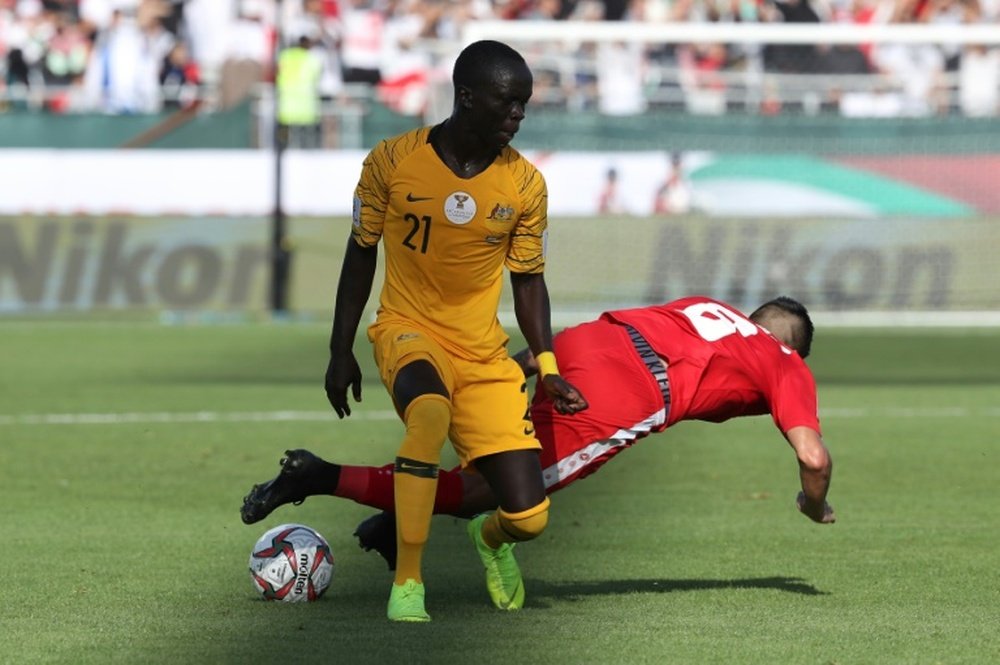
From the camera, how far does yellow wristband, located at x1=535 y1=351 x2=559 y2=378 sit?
6.73 metres

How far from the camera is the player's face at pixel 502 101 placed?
20.9 feet

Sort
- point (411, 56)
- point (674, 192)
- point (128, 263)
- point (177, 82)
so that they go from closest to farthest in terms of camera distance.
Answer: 1. point (128, 263)
2. point (674, 192)
3. point (177, 82)
4. point (411, 56)

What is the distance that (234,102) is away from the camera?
2375cm

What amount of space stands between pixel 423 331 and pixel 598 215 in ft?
52.1

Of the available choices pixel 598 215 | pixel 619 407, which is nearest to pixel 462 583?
pixel 619 407

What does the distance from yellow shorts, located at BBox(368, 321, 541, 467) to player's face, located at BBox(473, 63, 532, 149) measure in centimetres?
78

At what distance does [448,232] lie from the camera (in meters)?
6.60

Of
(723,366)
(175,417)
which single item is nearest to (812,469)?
(723,366)

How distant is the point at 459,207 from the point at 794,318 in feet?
5.33

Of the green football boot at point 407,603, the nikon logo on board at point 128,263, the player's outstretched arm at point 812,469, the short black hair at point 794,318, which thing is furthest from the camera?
the nikon logo on board at point 128,263

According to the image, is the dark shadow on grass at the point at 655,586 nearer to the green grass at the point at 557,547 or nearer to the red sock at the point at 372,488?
the green grass at the point at 557,547

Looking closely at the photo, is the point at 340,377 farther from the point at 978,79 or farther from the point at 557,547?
the point at 978,79

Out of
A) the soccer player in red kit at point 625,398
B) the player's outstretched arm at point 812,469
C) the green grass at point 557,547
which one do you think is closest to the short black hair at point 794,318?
the soccer player in red kit at point 625,398

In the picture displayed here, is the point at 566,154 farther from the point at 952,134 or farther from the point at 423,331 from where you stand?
the point at 423,331
